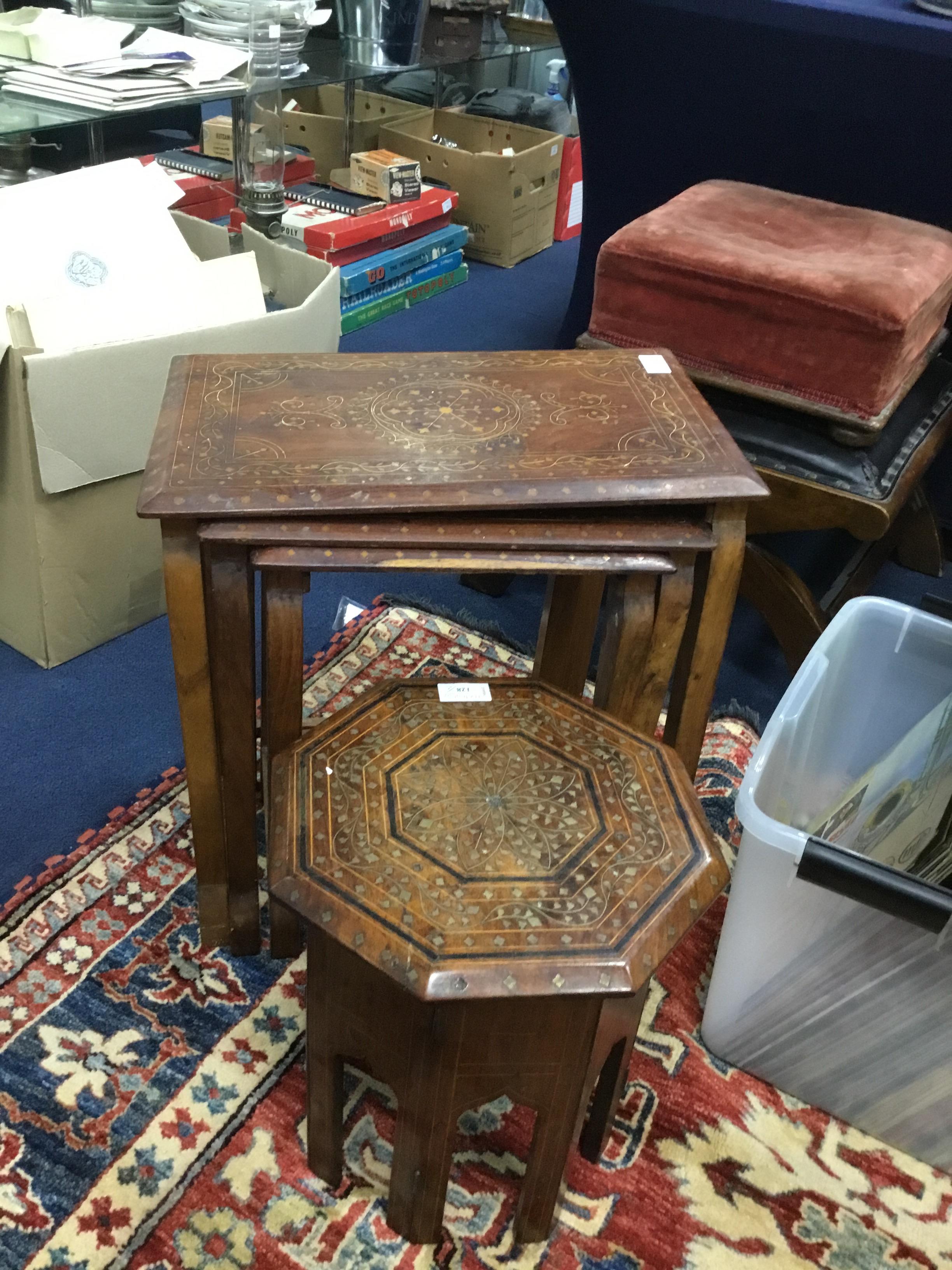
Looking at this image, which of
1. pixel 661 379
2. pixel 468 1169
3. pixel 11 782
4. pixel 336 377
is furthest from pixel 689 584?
pixel 11 782

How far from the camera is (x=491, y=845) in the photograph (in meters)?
0.79

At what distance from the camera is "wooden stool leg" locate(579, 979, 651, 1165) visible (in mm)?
857

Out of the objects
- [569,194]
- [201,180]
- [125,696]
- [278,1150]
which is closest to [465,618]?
[125,696]

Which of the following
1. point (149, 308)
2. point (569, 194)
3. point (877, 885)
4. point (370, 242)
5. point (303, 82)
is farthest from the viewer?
point (569, 194)

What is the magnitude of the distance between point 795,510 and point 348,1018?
2.95 feet

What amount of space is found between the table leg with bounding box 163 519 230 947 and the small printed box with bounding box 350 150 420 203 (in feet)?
6.84

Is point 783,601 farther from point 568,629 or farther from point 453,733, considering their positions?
point 453,733

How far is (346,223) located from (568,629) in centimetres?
166

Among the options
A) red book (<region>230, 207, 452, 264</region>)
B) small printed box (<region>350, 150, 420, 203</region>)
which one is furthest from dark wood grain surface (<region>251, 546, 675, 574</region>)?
small printed box (<region>350, 150, 420, 203</region>)

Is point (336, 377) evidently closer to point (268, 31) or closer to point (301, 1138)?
point (301, 1138)

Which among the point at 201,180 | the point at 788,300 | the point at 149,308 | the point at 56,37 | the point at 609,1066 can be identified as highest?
the point at 56,37

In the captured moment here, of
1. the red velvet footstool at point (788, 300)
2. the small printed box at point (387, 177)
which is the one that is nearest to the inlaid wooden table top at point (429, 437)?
the red velvet footstool at point (788, 300)

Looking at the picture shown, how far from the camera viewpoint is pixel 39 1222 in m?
0.91

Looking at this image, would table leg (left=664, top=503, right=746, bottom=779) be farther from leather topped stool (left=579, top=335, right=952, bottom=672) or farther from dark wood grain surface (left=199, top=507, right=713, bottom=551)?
leather topped stool (left=579, top=335, right=952, bottom=672)
